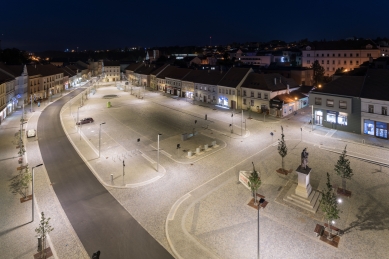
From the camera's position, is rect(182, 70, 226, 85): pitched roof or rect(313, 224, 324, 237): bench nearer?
rect(313, 224, 324, 237): bench

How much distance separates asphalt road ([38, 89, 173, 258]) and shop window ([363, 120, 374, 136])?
136 ft

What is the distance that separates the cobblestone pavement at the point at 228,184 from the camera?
1883 centimetres

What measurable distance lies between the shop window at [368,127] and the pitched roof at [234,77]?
102 ft

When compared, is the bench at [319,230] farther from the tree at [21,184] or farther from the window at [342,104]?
the window at [342,104]

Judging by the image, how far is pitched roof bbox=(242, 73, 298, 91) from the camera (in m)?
59.6

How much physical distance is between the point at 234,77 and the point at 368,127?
1375 inches

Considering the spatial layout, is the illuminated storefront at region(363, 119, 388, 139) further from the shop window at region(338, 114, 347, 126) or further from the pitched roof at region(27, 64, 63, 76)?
the pitched roof at region(27, 64, 63, 76)

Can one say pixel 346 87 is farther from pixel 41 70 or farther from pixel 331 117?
pixel 41 70

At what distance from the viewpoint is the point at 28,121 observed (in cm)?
5666

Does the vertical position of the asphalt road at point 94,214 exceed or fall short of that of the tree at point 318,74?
it falls short

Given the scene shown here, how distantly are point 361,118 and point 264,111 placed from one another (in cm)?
2080

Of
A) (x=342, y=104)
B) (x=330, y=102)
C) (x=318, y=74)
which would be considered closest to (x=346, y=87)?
(x=342, y=104)

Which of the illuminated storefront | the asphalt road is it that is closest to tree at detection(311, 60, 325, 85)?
the illuminated storefront

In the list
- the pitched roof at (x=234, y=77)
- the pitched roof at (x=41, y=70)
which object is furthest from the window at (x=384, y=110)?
the pitched roof at (x=41, y=70)
